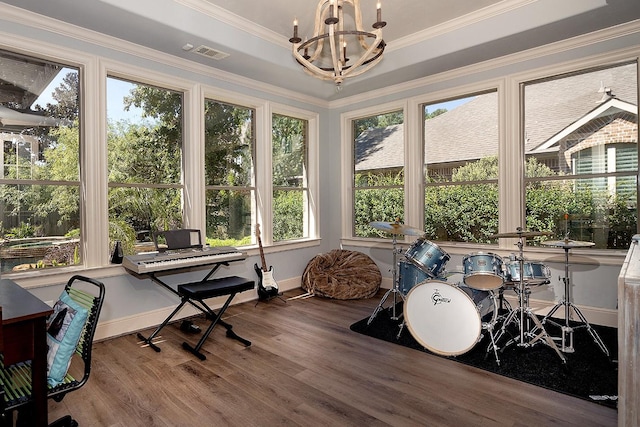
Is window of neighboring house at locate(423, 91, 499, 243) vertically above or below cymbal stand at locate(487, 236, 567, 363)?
above

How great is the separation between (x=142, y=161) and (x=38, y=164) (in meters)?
Result: 0.85

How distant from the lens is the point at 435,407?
2.21 meters

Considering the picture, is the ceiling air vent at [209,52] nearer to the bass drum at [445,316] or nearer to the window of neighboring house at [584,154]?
the bass drum at [445,316]

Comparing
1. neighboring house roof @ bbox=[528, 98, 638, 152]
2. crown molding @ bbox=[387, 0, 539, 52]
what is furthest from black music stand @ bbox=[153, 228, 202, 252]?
neighboring house roof @ bbox=[528, 98, 638, 152]

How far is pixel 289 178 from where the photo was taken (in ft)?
17.3

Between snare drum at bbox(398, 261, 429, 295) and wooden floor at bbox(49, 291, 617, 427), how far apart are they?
556mm

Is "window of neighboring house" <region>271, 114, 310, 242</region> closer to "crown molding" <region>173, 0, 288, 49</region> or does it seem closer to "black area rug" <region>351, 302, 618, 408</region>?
"crown molding" <region>173, 0, 288, 49</region>

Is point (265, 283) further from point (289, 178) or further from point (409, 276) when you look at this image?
point (409, 276)

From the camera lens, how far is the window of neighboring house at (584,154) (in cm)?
346

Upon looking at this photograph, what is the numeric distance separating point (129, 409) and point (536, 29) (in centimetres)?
440

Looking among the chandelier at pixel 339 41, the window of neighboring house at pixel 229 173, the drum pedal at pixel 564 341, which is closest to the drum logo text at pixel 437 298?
the drum pedal at pixel 564 341

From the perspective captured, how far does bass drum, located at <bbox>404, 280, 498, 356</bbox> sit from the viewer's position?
2748mm

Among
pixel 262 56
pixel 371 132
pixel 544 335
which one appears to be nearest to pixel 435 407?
pixel 544 335

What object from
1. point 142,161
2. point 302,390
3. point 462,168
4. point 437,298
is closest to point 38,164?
point 142,161
